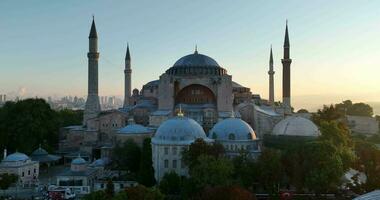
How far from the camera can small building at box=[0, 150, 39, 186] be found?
28609mm

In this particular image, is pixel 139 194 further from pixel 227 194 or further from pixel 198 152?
pixel 198 152

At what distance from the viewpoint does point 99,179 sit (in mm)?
27562

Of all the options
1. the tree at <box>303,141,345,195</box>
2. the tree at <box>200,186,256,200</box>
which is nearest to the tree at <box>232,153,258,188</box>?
the tree at <box>303,141,345,195</box>

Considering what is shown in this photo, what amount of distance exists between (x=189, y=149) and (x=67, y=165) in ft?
53.3

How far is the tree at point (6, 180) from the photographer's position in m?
26.0

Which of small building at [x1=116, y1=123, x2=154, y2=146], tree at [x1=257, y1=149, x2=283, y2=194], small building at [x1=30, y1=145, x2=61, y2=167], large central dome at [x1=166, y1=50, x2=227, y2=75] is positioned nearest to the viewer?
tree at [x1=257, y1=149, x2=283, y2=194]

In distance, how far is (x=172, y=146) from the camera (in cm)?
2592

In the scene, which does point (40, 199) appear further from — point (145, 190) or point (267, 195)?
point (267, 195)

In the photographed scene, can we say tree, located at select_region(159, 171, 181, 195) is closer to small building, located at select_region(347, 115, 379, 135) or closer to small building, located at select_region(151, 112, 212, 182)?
small building, located at select_region(151, 112, 212, 182)

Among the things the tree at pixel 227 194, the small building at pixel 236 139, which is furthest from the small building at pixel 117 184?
the tree at pixel 227 194

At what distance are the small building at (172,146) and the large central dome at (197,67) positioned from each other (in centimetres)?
1302

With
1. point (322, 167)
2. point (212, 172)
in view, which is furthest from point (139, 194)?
point (322, 167)

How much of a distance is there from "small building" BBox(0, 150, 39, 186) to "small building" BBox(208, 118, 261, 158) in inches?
502

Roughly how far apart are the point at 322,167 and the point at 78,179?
1508cm
